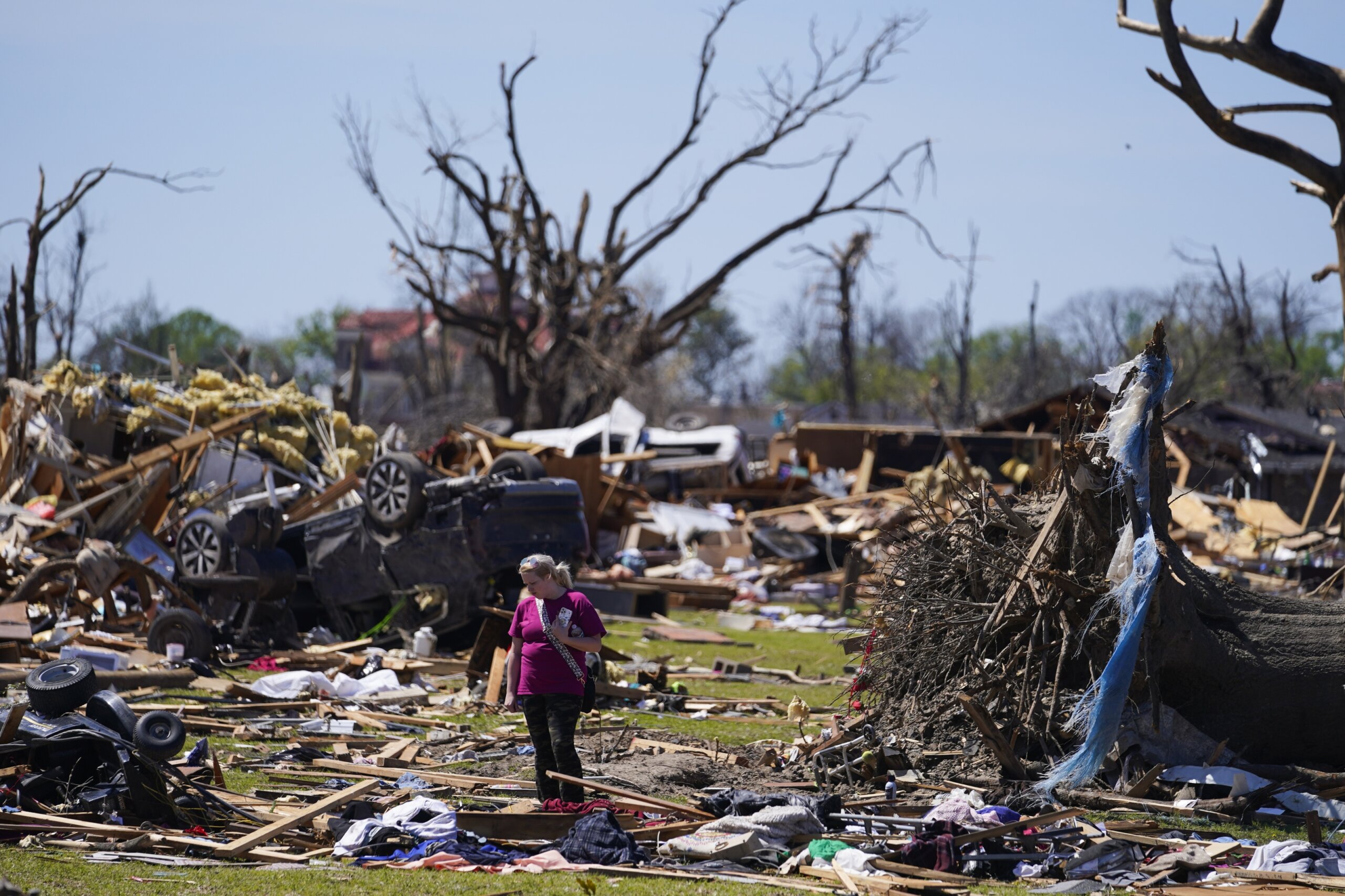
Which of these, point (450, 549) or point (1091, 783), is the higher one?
point (450, 549)

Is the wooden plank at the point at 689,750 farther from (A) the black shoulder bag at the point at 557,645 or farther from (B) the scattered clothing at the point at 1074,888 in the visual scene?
(B) the scattered clothing at the point at 1074,888

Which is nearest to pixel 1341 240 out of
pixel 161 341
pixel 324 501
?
pixel 324 501

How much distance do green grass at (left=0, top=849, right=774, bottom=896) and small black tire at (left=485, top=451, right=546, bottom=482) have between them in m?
10.7

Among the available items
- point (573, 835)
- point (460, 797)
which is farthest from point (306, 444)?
point (573, 835)

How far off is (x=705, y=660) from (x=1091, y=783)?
25.7 ft

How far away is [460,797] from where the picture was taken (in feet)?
26.1

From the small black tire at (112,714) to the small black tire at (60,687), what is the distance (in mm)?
79

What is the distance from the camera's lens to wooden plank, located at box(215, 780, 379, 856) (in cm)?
638

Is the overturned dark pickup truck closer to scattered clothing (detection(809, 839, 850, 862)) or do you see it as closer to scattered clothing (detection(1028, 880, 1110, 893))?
scattered clothing (detection(809, 839, 850, 862))

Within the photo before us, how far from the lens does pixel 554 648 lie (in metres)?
7.65

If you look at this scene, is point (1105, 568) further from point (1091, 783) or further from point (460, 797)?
point (460, 797)

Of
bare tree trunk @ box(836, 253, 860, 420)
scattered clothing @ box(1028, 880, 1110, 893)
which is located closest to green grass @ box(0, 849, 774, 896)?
scattered clothing @ box(1028, 880, 1110, 893)

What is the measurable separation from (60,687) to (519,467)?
10.2m

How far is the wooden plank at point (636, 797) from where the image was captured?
7.20 m
